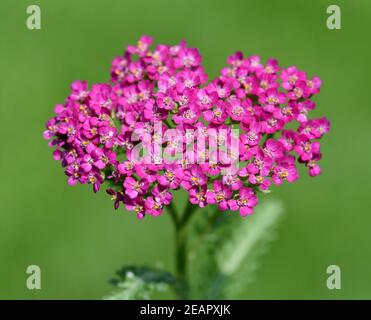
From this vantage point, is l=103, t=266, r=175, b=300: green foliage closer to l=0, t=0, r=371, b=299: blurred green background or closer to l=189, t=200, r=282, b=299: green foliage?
l=189, t=200, r=282, b=299: green foliage

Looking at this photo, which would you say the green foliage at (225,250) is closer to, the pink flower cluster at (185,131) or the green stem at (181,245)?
the green stem at (181,245)

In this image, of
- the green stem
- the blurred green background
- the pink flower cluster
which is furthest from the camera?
the blurred green background

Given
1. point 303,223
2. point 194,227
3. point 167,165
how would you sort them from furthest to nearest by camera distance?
point 303,223 → point 194,227 → point 167,165

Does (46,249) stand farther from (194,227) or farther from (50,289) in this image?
(194,227)

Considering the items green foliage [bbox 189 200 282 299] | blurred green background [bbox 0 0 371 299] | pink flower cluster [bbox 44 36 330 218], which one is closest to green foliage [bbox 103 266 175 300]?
green foliage [bbox 189 200 282 299]

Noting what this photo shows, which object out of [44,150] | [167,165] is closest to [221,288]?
[167,165]

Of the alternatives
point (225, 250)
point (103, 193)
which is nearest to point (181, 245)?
point (225, 250)

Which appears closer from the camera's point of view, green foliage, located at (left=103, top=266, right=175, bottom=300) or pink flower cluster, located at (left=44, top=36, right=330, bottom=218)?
pink flower cluster, located at (left=44, top=36, right=330, bottom=218)

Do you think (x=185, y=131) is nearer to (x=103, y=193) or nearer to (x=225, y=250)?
(x=225, y=250)
